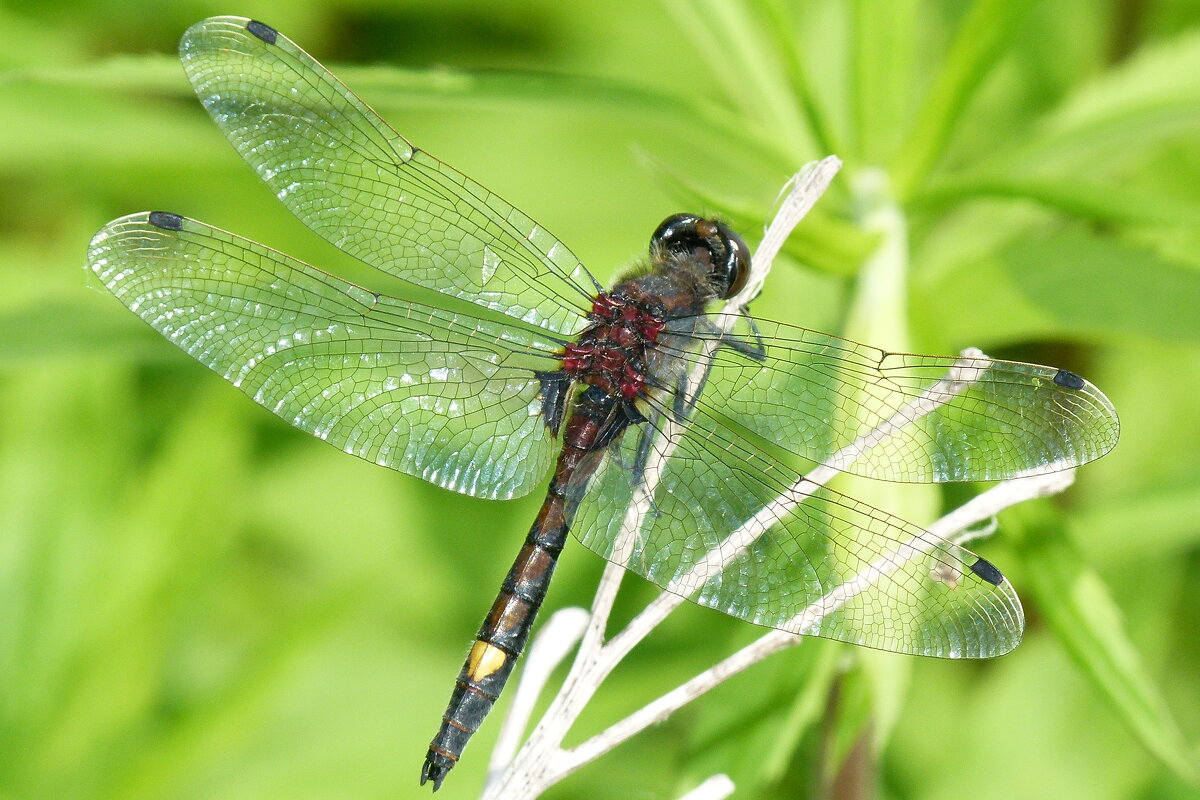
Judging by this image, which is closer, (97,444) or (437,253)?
(437,253)

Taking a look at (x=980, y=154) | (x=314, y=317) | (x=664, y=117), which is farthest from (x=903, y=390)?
(x=980, y=154)

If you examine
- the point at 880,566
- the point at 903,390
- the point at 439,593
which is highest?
the point at 903,390

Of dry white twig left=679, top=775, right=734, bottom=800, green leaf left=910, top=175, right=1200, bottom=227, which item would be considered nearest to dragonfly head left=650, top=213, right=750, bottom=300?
green leaf left=910, top=175, right=1200, bottom=227

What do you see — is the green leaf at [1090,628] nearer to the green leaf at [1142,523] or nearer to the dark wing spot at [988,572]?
the dark wing spot at [988,572]

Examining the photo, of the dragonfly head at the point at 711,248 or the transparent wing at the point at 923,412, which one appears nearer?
the transparent wing at the point at 923,412

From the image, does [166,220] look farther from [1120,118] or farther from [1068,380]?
[1120,118]

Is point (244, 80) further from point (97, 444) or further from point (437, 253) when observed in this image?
point (97, 444)

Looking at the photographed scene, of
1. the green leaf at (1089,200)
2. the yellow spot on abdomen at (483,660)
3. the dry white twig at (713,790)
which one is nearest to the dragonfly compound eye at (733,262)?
the green leaf at (1089,200)
